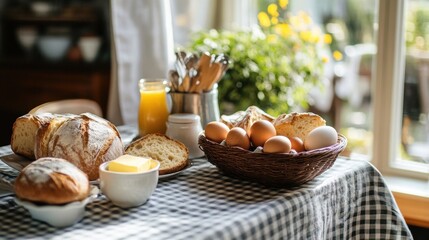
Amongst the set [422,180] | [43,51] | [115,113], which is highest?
[43,51]

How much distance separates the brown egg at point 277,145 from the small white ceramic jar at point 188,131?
373mm

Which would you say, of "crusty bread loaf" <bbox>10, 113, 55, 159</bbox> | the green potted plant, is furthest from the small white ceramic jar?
the green potted plant

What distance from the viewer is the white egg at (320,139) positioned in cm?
139

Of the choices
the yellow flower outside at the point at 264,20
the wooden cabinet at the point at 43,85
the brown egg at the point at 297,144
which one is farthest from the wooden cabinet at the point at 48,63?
the brown egg at the point at 297,144

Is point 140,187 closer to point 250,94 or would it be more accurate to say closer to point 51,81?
point 250,94

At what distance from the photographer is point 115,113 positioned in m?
2.83

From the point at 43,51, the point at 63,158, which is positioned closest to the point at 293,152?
the point at 63,158

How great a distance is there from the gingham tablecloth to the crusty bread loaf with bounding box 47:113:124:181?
3.9 inches

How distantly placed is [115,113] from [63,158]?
148cm

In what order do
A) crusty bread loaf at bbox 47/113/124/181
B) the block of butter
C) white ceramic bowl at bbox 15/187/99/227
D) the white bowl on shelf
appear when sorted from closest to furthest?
1. white ceramic bowl at bbox 15/187/99/227
2. the block of butter
3. crusty bread loaf at bbox 47/113/124/181
4. the white bowl on shelf

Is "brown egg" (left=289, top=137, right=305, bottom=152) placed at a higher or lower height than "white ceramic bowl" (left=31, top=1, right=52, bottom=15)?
lower

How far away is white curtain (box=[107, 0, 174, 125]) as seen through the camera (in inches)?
107

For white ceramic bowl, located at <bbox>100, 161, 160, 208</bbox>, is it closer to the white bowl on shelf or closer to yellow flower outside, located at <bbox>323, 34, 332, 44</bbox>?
yellow flower outside, located at <bbox>323, 34, 332, 44</bbox>

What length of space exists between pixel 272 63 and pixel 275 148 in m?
1.32
